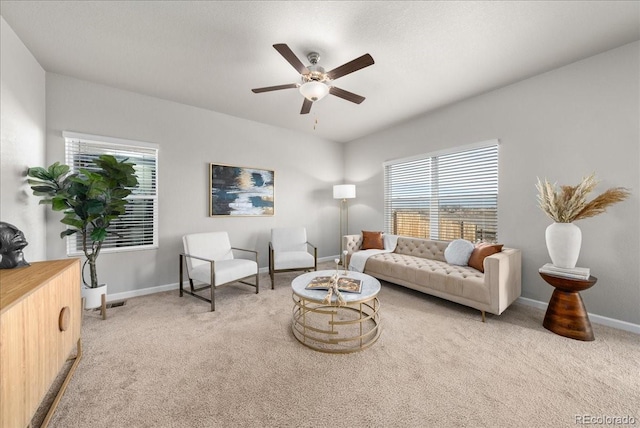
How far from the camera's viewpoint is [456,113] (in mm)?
3631

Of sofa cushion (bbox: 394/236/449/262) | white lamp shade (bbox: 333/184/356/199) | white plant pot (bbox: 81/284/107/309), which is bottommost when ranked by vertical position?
white plant pot (bbox: 81/284/107/309)

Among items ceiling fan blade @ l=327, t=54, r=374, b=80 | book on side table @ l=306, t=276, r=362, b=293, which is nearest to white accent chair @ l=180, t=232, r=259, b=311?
book on side table @ l=306, t=276, r=362, b=293

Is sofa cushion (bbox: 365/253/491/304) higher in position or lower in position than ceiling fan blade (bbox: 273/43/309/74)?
lower

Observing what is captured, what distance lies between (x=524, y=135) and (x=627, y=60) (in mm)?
945

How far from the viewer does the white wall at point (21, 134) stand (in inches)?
81.1

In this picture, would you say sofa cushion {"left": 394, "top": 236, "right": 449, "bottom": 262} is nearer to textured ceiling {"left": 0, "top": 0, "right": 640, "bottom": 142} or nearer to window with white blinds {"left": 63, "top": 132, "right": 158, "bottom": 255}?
textured ceiling {"left": 0, "top": 0, "right": 640, "bottom": 142}

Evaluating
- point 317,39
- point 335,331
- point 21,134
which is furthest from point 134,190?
point 335,331

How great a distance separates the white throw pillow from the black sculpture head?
4.06 meters

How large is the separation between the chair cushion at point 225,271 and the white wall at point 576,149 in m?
3.44

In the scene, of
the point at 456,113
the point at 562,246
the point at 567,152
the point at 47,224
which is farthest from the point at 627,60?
the point at 47,224

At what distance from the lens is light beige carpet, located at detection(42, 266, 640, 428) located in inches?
55.7

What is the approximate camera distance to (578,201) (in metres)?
2.27

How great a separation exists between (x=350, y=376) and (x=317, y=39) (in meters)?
2.85

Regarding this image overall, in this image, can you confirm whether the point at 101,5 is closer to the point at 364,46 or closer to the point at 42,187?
the point at 42,187
